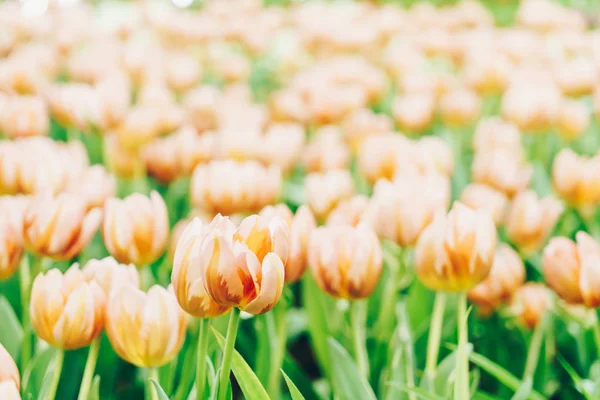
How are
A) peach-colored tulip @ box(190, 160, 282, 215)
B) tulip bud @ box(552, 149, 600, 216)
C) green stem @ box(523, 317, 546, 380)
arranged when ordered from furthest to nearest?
1. tulip bud @ box(552, 149, 600, 216)
2. peach-colored tulip @ box(190, 160, 282, 215)
3. green stem @ box(523, 317, 546, 380)

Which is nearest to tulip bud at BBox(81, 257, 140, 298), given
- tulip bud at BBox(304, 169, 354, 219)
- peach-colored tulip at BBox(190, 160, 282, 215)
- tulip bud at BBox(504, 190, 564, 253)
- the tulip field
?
Answer: the tulip field

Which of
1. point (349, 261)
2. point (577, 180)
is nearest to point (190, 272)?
point (349, 261)

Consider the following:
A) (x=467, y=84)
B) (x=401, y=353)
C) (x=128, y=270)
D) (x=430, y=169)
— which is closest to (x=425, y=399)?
(x=401, y=353)

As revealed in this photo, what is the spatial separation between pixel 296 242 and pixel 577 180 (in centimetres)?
75

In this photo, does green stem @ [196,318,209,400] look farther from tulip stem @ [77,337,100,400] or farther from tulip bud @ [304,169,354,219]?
tulip bud @ [304,169,354,219]

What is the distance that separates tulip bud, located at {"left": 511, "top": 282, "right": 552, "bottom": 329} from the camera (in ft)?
3.75

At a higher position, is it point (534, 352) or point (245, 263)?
point (245, 263)

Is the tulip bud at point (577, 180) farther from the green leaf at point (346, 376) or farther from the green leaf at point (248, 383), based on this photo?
the green leaf at point (248, 383)

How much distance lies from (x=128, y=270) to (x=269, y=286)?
9.7 inches

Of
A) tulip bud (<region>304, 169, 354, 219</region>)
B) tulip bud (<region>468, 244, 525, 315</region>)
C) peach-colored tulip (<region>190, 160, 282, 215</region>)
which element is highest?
peach-colored tulip (<region>190, 160, 282, 215</region>)

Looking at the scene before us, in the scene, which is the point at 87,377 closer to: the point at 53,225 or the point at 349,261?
the point at 53,225

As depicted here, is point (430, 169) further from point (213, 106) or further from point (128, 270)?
point (213, 106)

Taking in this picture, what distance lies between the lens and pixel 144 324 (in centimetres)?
75

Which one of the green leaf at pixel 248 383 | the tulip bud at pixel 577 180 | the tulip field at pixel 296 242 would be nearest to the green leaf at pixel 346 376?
the tulip field at pixel 296 242
